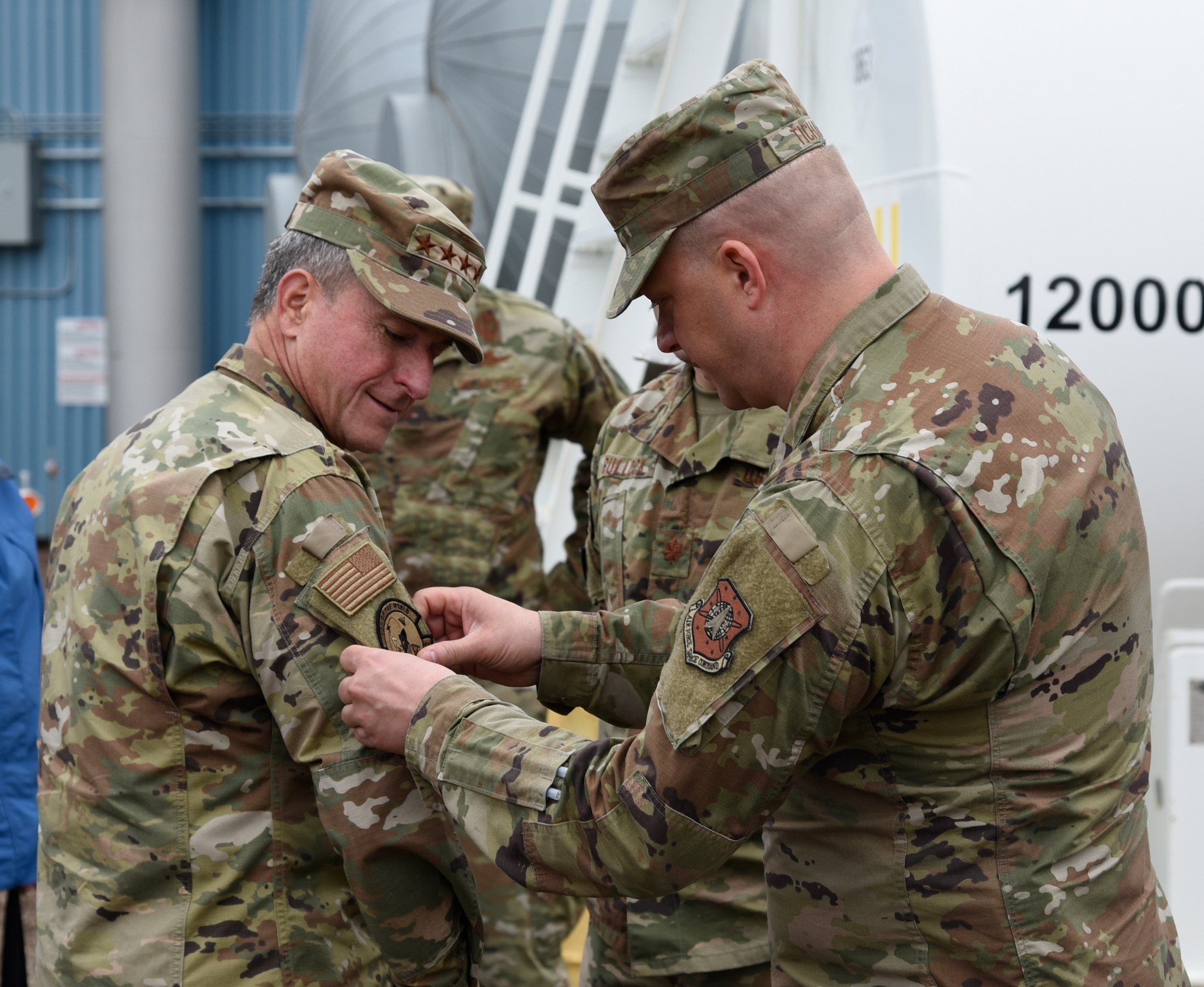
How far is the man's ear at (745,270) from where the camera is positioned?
1.48 metres

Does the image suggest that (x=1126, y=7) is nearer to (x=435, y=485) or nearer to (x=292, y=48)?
(x=435, y=485)

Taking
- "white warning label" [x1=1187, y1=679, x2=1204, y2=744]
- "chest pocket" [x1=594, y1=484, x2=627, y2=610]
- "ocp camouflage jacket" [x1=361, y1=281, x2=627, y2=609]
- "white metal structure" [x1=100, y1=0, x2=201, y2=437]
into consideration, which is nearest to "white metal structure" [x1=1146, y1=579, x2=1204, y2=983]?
"white warning label" [x1=1187, y1=679, x2=1204, y2=744]

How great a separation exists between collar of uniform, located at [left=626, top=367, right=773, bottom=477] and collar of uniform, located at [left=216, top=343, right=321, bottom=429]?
0.81 meters

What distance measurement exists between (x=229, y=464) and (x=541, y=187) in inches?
166

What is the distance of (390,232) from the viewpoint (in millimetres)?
1812

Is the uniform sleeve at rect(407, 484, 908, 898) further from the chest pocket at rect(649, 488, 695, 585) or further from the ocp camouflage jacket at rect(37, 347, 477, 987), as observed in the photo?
the chest pocket at rect(649, 488, 695, 585)

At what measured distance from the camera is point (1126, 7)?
2396mm

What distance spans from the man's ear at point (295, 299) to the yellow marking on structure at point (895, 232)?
129cm

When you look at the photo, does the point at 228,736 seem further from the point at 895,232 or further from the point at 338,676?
the point at 895,232

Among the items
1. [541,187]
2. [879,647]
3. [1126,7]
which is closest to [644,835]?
[879,647]

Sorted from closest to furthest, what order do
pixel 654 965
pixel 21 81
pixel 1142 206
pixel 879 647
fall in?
pixel 879 647, pixel 654 965, pixel 1142 206, pixel 21 81

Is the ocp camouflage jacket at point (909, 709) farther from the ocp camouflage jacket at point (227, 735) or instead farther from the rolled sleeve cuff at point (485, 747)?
the ocp camouflage jacket at point (227, 735)

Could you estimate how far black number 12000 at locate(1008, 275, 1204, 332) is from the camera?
2.41 meters

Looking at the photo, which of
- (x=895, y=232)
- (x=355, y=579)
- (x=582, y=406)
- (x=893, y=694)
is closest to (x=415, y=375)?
(x=355, y=579)
